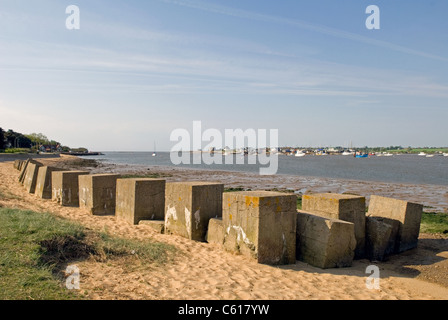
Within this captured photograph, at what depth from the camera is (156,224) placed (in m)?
8.27

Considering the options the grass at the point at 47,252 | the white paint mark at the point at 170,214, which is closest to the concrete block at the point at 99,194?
the grass at the point at 47,252

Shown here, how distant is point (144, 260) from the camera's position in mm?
5809

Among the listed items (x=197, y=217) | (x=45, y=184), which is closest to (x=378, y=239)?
(x=197, y=217)

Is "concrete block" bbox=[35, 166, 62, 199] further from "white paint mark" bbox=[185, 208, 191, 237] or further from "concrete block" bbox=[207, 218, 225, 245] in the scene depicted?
"concrete block" bbox=[207, 218, 225, 245]

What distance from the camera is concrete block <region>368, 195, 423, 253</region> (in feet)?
26.4

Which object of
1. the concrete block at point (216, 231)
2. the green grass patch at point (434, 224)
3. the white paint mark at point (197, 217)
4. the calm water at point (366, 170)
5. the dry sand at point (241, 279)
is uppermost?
the white paint mark at point (197, 217)

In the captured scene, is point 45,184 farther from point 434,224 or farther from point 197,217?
point 434,224

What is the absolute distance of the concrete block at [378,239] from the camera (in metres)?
7.37

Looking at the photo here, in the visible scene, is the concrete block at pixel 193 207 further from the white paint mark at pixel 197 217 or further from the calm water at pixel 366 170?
the calm water at pixel 366 170

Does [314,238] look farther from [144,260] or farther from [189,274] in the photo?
[144,260]

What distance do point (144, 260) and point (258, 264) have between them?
187 centimetres

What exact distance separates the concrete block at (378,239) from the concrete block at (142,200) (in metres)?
4.85

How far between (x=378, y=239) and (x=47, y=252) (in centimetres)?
619
